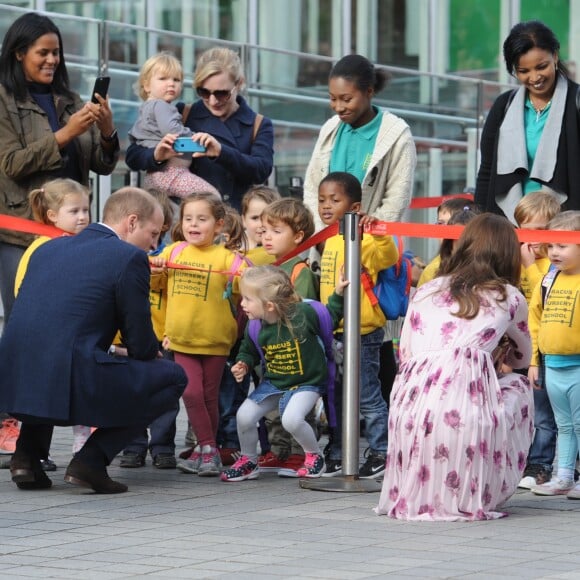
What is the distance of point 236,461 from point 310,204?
1.54 metres

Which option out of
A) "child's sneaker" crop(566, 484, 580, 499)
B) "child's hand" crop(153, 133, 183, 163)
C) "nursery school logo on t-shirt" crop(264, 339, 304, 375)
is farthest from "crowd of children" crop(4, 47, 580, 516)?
"child's hand" crop(153, 133, 183, 163)

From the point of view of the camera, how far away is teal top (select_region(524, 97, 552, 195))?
8.56 metres

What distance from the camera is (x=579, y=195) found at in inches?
335

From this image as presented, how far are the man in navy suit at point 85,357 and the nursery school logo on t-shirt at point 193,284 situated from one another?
2.13 ft

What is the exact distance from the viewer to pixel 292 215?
27.6ft

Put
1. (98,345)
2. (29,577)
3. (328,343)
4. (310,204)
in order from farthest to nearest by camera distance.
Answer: (310,204) < (328,343) < (98,345) < (29,577)

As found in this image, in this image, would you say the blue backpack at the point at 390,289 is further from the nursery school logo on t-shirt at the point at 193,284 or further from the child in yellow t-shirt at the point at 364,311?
the nursery school logo on t-shirt at the point at 193,284

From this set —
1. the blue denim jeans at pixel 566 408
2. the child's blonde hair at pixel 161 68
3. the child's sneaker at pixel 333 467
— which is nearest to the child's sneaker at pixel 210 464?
the child's sneaker at pixel 333 467

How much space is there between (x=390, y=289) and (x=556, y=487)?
1.39m

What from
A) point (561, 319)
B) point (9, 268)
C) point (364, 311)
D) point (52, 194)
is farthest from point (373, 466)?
point (9, 268)

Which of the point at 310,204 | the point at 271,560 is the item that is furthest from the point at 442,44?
the point at 271,560

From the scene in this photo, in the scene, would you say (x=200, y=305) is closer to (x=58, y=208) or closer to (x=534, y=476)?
(x=58, y=208)

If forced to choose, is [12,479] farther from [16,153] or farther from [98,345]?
[16,153]

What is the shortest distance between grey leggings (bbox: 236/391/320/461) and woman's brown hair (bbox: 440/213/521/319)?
1.25 metres
